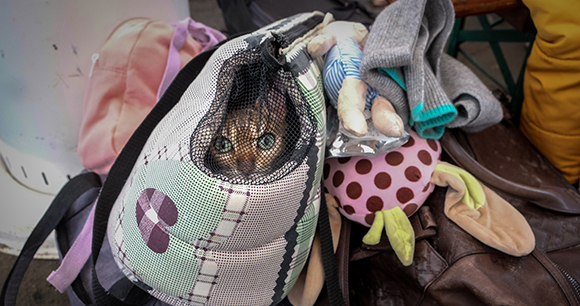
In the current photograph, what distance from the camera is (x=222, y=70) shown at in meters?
0.61

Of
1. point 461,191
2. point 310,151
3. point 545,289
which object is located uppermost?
point 310,151

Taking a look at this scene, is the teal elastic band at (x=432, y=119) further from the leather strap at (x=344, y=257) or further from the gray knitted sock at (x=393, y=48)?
the leather strap at (x=344, y=257)

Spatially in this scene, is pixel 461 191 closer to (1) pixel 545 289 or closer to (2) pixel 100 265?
(1) pixel 545 289

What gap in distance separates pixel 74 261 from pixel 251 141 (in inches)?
17.1

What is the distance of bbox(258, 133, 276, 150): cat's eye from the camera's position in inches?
23.3

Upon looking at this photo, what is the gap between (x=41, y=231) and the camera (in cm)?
77

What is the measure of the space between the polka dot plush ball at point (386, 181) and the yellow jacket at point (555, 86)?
32 centimetres

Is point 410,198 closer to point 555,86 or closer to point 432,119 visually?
point 432,119

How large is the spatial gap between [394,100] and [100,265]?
60 centimetres

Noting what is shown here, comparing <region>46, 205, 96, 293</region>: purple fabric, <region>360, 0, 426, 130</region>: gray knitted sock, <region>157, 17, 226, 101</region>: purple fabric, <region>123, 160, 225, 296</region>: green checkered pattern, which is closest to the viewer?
<region>123, 160, 225, 296</region>: green checkered pattern

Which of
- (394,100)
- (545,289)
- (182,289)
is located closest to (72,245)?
(182,289)

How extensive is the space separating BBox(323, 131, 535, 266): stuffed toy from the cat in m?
0.18

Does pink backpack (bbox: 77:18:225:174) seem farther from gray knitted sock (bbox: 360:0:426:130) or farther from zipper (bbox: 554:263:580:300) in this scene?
zipper (bbox: 554:263:580:300)

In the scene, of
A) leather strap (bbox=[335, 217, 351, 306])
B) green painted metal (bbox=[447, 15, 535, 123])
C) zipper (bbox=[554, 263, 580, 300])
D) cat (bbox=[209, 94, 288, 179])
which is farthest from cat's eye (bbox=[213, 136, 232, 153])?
green painted metal (bbox=[447, 15, 535, 123])
